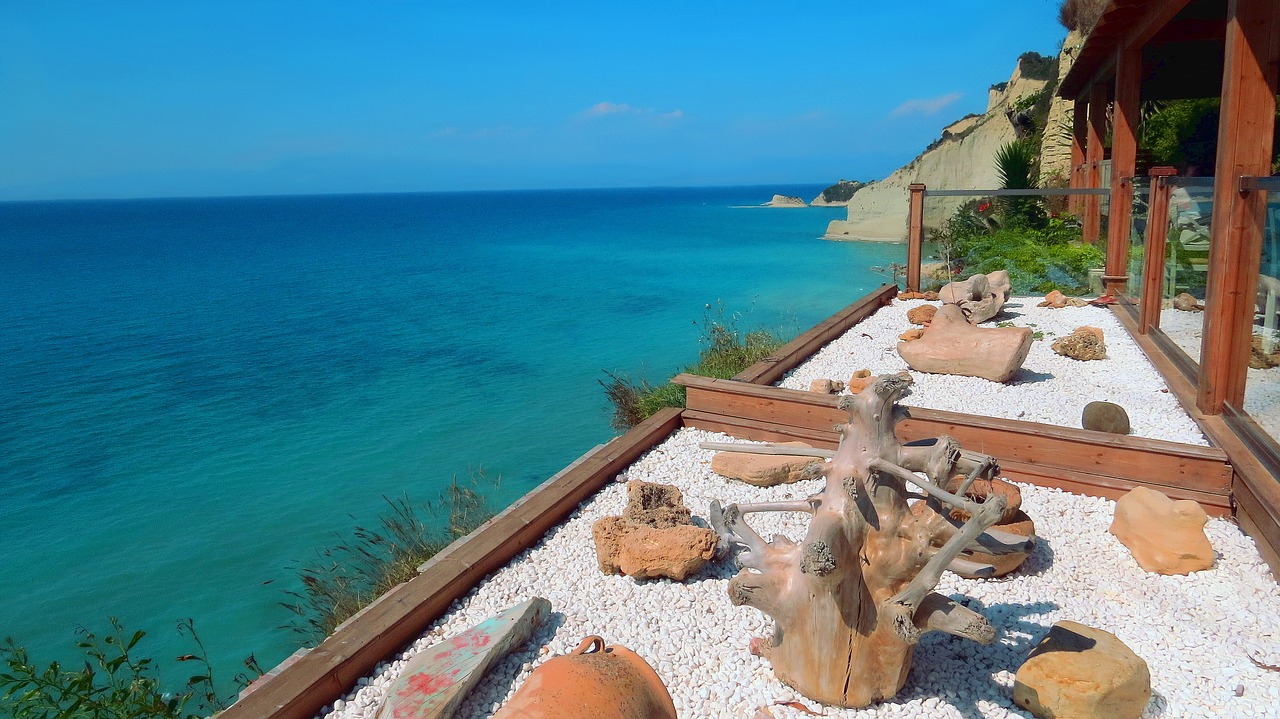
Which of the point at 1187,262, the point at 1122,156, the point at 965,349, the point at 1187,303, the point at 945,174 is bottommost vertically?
the point at 965,349

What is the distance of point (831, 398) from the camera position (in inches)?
212

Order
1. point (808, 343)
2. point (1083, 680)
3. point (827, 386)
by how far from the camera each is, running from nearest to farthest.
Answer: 1. point (1083, 680)
2. point (827, 386)
3. point (808, 343)

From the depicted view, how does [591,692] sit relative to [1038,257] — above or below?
below

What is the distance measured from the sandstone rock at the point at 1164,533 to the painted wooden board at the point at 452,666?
2863 mm

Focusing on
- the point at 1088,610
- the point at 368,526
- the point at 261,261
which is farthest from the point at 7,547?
the point at 261,261

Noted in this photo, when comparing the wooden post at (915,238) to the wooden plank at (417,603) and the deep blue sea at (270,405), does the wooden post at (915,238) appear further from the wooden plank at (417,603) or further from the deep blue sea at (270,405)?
the wooden plank at (417,603)

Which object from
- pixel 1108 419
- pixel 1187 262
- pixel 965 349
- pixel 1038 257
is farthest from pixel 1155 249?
pixel 1038 257

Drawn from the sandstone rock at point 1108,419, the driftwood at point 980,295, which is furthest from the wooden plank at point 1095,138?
the sandstone rock at point 1108,419

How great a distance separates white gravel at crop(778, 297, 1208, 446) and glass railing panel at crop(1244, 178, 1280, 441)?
448 millimetres

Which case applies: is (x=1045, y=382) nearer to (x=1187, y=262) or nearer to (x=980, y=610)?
(x=1187, y=262)

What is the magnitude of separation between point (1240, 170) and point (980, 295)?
14.4 ft

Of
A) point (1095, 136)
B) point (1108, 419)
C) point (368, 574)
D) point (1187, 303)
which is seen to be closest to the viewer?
point (1108, 419)

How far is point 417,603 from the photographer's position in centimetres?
351

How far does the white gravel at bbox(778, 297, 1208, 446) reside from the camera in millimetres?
5779
